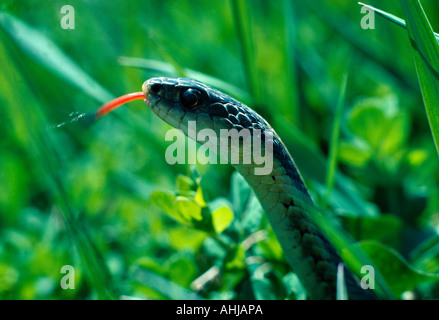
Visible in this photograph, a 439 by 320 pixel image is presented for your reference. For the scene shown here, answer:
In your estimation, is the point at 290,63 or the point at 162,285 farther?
the point at 290,63

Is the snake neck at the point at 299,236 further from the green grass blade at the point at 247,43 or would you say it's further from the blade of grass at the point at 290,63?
the blade of grass at the point at 290,63

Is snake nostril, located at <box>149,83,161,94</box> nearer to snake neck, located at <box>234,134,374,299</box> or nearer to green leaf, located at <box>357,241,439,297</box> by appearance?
snake neck, located at <box>234,134,374,299</box>

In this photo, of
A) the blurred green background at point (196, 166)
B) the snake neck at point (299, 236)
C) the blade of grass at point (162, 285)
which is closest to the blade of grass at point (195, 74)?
the blurred green background at point (196, 166)

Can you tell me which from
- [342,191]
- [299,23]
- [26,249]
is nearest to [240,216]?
[342,191]

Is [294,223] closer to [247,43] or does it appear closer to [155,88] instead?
[155,88]

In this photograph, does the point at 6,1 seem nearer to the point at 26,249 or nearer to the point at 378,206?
the point at 26,249

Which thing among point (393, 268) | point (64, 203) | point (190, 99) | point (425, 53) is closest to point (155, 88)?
point (190, 99)

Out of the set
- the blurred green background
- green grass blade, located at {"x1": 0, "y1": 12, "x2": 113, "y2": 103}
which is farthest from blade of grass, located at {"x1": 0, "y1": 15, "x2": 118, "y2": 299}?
green grass blade, located at {"x1": 0, "y1": 12, "x2": 113, "y2": 103}
